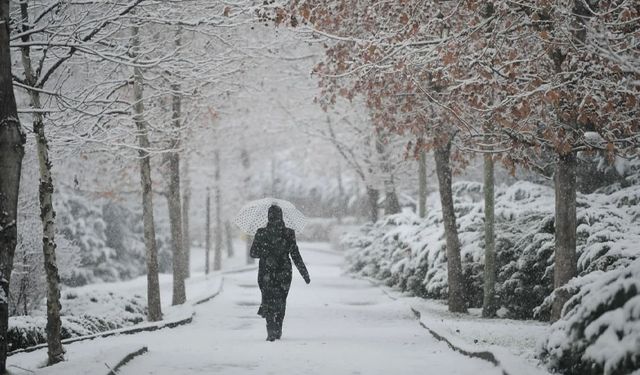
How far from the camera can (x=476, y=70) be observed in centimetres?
938

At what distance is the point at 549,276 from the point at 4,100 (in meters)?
9.97

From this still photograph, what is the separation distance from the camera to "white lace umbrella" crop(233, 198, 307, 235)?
12094 millimetres

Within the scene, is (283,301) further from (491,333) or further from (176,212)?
(176,212)

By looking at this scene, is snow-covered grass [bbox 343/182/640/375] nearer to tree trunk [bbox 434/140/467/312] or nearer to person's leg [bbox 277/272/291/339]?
tree trunk [bbox 434/140/467/312]

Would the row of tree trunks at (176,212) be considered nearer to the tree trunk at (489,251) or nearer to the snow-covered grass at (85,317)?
the snow-covered grass at (85,317)

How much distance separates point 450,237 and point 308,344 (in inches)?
218

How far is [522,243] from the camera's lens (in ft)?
45.5

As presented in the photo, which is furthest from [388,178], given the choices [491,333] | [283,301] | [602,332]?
[602,332]

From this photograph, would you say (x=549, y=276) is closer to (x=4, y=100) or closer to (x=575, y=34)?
(x=575, y=34)

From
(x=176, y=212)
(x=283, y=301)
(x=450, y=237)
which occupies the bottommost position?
(x=283, y=301)

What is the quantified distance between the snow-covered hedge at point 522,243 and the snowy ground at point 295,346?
1.45 m

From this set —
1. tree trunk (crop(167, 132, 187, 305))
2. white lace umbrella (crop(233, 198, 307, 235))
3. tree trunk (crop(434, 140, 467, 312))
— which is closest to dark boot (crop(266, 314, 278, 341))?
white lace umbrella (crop(233, 198, 307, 235))

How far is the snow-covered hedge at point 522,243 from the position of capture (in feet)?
37.2

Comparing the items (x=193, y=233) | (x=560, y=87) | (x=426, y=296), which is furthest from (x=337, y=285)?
(x=193, y=233)
